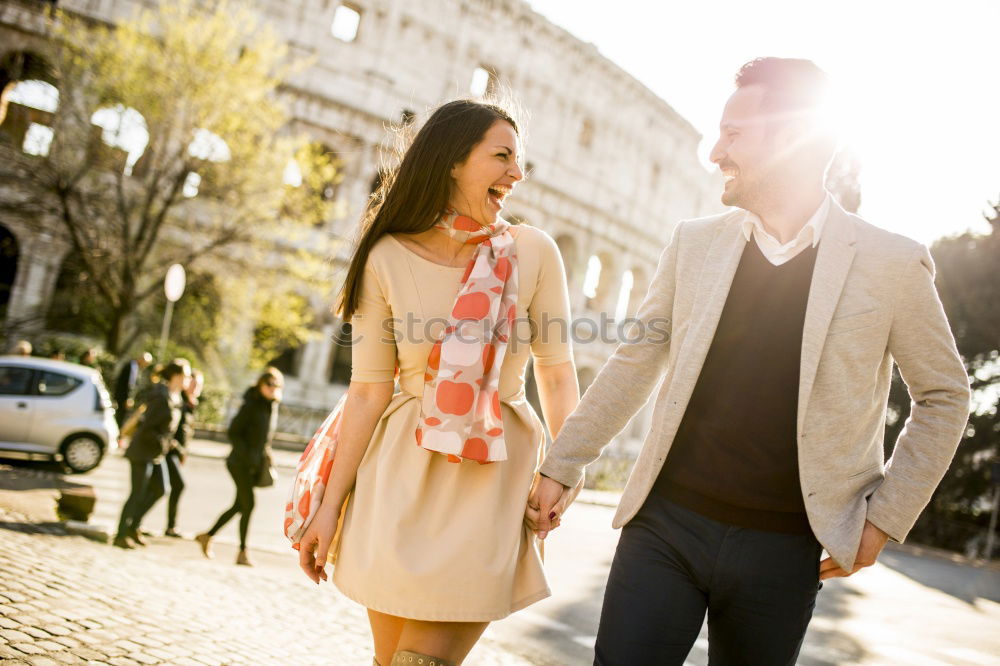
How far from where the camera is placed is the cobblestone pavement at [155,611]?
13.7 feet

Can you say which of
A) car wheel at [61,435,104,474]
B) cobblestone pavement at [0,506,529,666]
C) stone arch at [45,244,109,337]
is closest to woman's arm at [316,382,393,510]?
cobblestone pavement at [0,506,529,666]

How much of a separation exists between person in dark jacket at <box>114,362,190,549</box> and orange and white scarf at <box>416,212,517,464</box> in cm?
643

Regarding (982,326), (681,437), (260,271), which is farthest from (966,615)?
(982,326)

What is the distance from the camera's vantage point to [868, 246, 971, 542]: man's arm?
2.33 meters

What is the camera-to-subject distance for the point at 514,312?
272 centimetres

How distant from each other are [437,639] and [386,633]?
A: 196 millimetres

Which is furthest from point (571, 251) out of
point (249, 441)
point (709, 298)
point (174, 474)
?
point (709, 298)

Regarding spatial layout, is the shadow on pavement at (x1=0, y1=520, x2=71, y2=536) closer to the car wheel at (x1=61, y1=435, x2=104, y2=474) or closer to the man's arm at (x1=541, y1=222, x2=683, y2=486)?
the car wheel at (x1=61, y1=435, x2=104, y2=474)

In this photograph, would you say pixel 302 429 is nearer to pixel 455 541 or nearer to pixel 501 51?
pixel 501 51

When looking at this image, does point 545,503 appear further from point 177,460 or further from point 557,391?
point 177,460

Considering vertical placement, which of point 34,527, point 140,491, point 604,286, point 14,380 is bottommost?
point 34,527

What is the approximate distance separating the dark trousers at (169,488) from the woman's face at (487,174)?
6.53m

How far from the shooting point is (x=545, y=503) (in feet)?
8.52

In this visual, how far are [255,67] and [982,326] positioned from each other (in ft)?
83.3
